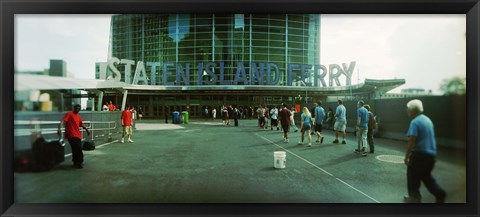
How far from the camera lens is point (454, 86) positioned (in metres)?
5.62

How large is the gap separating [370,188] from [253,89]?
87.2 ft

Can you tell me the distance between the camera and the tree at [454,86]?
5.41 m

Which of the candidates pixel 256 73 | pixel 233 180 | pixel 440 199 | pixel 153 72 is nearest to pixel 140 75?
pixel 153 72

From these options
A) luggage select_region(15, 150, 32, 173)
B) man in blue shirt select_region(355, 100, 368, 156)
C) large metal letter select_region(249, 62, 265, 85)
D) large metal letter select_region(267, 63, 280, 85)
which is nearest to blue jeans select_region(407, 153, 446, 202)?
man in blue shirt select_region(355, 100, 368, 156)

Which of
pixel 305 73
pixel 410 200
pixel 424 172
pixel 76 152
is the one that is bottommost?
pixel 410 200

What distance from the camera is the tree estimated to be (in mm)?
5406

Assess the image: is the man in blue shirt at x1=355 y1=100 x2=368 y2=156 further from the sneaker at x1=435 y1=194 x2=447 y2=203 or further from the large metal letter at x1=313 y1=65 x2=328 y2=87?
the large metal letter at x1=313 y1=65 x2=328 y2=87

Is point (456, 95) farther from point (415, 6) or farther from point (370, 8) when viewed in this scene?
point (370, 8)

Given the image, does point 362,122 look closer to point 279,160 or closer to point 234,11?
point 279,160

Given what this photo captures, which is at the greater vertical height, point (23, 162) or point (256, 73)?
point (256, 73)

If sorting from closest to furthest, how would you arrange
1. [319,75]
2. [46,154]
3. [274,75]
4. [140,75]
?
[46,154]
[319,75]
[274,75]
[140,75]

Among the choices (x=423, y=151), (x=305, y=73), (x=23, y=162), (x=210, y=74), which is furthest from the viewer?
(x=305, y=73)

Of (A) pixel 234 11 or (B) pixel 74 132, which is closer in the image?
(A) pixel 234 11

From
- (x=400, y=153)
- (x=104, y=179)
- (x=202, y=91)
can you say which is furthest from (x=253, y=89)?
(x=104, y=179)
